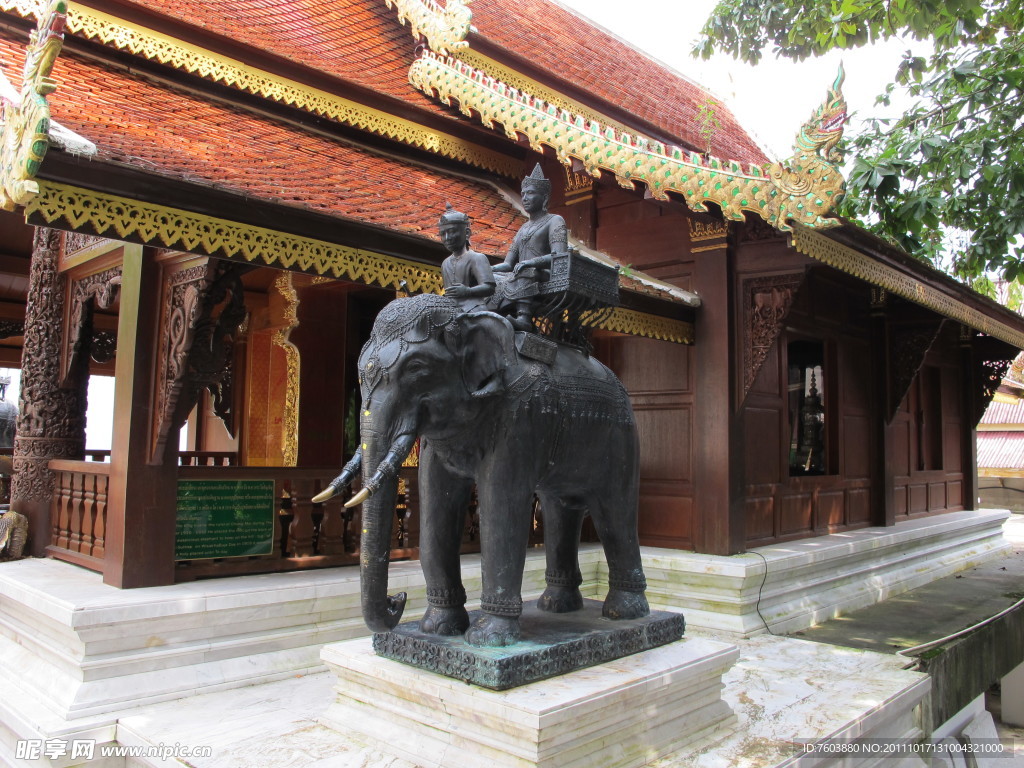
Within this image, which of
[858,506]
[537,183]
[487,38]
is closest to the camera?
[537,183]

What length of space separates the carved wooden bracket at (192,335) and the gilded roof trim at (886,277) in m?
3.93

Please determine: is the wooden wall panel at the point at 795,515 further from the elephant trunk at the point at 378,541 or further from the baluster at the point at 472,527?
the elephant trunk at the point at 378,541

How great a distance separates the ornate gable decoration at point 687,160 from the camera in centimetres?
503

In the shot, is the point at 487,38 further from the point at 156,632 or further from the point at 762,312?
the point at 156,632

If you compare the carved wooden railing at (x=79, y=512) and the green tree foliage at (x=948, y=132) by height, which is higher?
the green tree foliage at (x=948, y=132)

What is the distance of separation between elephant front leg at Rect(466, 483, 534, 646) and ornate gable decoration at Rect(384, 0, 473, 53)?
533 centimetres

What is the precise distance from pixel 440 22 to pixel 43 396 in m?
4.71

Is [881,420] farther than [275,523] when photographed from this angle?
Yes

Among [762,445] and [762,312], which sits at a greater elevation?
[762,312]

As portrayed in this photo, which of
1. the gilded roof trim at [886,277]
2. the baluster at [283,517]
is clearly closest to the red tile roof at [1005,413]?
the gilded roof trim at [886,277]

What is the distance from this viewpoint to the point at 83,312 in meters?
5.54

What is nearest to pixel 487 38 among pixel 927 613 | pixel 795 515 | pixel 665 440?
pixel 665 440

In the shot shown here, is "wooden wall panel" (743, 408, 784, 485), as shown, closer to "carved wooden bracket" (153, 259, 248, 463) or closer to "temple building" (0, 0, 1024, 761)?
"temple building" (0, 0, 1024, 761)

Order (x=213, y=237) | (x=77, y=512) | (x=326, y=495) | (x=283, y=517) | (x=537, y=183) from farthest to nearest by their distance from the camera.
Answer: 1. (x=283, y=517)
2. (x=77, y=512)
3. (x=213, y=237)
4. (x=537, y=183)
5. (x=326, y=495)
